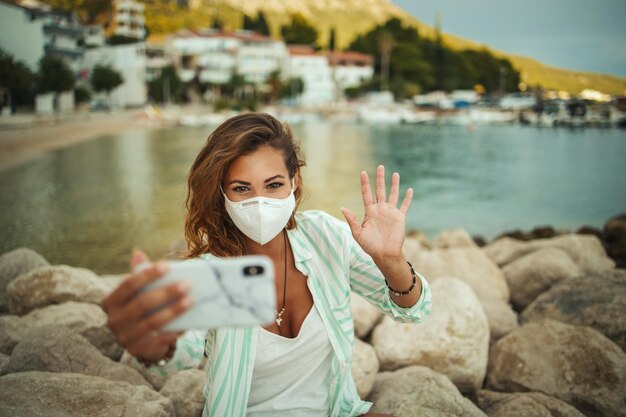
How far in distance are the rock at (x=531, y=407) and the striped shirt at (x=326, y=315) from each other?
3.78 ft

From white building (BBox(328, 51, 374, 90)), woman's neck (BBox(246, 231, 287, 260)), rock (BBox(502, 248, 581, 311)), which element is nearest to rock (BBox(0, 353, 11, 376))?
woman's neck (BBox(246, 231, 287, 260))

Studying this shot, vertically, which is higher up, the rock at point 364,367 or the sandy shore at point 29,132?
the sandy shore at point 29,132

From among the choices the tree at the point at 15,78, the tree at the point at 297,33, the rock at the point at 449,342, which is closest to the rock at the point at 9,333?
the rock at the point at 449,342

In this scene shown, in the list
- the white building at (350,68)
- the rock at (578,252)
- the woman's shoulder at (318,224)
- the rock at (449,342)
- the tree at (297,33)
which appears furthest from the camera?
the tree at (297,33)

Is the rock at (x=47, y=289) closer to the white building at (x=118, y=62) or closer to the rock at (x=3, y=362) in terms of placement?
the rock at (x=3, y=362)

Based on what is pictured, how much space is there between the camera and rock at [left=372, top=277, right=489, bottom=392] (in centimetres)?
339

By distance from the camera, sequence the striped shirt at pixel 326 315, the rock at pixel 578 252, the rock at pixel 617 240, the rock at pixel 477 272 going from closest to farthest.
Answer: the striped shirt at pixel 326 315, the rock at pixel 477 272, the rock at pixel 578 252, the rock at pixel 617 240

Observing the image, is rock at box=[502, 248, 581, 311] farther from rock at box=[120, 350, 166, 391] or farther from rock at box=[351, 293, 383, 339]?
rock at box=[120, 350, 166, 391]

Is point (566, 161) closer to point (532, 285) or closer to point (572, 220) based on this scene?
point (572, 220)

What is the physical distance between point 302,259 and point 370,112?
70118mm

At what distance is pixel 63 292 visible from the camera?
4.13 m

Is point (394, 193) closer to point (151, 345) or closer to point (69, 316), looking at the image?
point (151, 345)

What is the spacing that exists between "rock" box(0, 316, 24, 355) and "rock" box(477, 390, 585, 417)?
3.36 meters

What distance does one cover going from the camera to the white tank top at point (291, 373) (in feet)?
6.10
